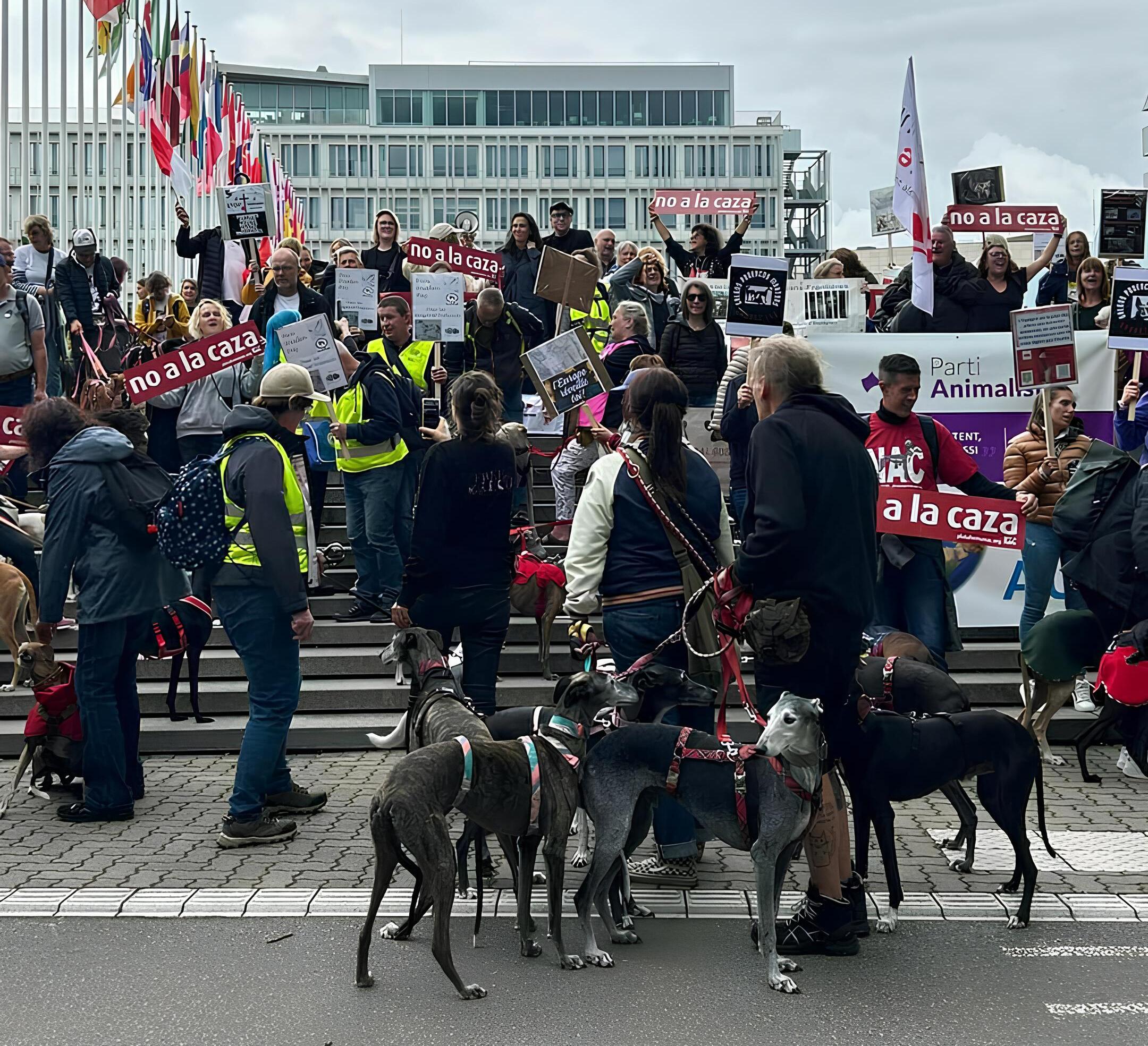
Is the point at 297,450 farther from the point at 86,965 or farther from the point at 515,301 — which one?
the point at 515,301

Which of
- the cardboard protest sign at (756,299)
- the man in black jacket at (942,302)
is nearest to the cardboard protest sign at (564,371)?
the cardboard protest sign at (756,299)

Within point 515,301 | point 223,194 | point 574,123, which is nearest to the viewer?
point 223,194

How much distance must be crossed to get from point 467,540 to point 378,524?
376 centimetres

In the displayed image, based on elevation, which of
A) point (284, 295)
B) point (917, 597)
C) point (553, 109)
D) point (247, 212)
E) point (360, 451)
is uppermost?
point (553, 109)

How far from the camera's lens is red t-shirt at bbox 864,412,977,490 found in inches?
326

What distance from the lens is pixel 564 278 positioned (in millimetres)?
12359

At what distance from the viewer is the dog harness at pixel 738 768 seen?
5578 millimetres

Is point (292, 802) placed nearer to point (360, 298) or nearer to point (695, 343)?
point (360, 298)

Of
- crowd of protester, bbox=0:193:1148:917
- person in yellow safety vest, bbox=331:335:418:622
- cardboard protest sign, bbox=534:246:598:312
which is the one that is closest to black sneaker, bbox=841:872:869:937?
crowd of protester, bbox=0:193:1148:917

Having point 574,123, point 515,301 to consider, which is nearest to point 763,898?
point 515,301

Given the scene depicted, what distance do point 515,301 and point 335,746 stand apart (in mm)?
7322

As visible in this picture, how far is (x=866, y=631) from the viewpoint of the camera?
768cm

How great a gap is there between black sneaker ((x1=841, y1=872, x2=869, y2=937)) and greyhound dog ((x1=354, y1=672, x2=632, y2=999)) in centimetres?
113

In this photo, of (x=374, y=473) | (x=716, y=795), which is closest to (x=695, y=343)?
(x=374, y=473)
